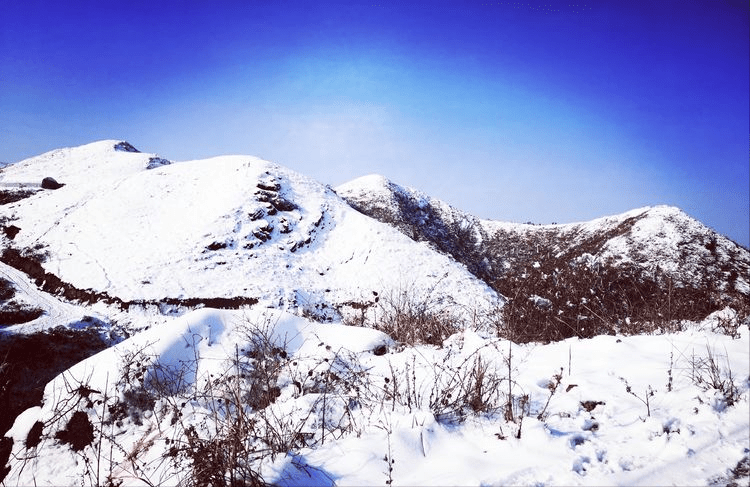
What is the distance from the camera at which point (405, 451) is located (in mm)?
2451

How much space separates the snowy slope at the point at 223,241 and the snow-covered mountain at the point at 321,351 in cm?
8

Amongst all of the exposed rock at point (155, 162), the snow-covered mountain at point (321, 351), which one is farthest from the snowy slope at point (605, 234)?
the exposed rock at point (155, 162)

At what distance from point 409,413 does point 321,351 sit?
1878 mm

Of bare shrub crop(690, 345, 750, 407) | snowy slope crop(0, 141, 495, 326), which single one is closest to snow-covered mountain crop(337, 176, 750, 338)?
bare shrub crop(690, 345, 750, 407)

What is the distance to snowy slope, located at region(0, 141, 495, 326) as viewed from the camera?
10016 mm

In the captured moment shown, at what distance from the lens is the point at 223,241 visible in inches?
451

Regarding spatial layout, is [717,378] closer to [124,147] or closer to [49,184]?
[49,184]

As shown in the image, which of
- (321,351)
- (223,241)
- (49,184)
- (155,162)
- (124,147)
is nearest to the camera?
(321,351)

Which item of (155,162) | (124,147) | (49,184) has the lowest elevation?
(49,184)

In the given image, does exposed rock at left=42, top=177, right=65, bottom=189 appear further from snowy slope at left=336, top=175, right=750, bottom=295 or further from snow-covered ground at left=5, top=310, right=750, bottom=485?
snow-covered ground at left=5, top=310, right=750, bottom=485

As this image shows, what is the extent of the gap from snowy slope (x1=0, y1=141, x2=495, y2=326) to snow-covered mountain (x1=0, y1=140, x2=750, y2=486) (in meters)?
0.08

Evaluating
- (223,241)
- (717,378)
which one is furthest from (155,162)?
(717,378)

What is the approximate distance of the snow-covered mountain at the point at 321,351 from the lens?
2.40 metres

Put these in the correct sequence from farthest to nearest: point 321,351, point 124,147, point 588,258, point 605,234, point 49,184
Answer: point 124,147 < point 605,234 < point 49,184 < point 588,258 < point 321,351
